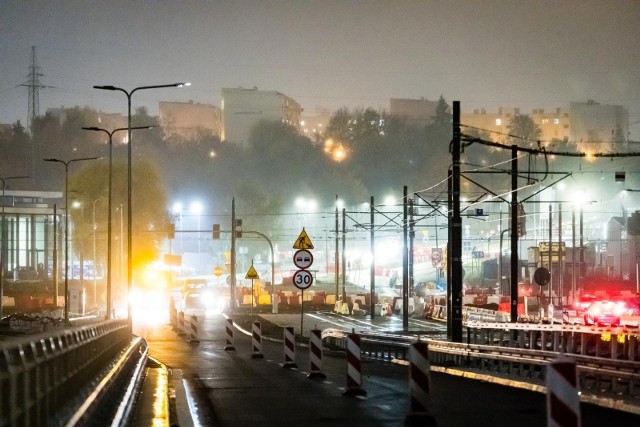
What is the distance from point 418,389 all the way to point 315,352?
10.2 metres

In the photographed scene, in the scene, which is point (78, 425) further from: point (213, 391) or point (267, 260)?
point (267, 260)

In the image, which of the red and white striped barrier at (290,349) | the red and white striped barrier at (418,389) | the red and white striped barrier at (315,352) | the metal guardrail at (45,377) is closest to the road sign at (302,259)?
the red and white striped barrier at (290,349)

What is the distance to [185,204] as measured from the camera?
177750 mm

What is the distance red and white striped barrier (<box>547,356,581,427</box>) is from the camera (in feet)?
34.4

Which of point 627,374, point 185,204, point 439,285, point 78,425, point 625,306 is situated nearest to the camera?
→ point 78,425

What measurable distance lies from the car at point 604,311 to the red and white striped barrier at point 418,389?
33.4 m

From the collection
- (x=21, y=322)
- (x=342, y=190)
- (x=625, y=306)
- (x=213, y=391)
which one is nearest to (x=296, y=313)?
(x=21, y=322)

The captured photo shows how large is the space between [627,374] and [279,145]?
17006 cm

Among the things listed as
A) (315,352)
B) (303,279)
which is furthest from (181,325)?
(315,352)

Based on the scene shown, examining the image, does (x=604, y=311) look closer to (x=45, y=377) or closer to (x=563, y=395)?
(x=563, y=395)

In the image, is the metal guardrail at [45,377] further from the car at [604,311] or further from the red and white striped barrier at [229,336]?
the car at [604,311]

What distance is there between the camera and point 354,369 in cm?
2131

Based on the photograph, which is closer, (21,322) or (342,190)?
(21,322)

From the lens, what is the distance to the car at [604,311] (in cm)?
4919
